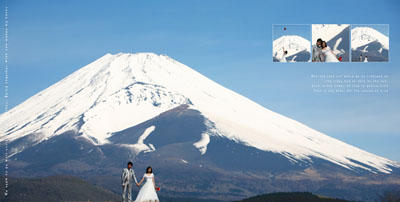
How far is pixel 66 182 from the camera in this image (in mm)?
89562

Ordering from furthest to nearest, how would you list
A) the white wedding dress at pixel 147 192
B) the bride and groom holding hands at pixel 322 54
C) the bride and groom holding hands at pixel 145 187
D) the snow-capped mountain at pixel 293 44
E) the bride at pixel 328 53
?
the snow-capped mountain at pixel 293 44, the bride and groom holding hands at pixel 322 54, the bride at pixel 328 53, the white wedding dress at pixel 147 192, the bride and groom holding hands at pixel 145 187

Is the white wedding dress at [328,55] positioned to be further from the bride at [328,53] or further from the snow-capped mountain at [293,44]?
the snow-capped mountain at [293,44]

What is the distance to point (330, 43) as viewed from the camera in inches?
1950

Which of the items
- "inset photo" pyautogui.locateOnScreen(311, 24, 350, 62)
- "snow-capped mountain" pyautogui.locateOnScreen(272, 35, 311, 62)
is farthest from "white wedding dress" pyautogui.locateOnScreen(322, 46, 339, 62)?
"snow-capped mountain" pyautogui.locateOnScreen(272, 35, 311, 62)

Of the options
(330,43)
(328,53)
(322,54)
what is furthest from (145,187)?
(330,43)

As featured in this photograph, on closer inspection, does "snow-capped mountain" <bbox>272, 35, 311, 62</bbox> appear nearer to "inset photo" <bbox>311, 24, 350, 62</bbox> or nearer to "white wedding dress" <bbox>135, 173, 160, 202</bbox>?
"inset photo" <bbox>311, 24, 350, 62</bbox>

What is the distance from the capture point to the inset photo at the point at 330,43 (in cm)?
3500

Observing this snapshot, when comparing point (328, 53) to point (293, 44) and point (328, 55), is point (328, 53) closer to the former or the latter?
point (328, 55)

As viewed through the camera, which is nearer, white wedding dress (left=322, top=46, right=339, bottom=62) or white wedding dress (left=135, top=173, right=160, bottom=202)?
white wedding dress (left=135, top=173, right=160, bottom=202)

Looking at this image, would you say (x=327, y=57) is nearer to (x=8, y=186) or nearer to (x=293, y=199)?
(x=293, y=199)

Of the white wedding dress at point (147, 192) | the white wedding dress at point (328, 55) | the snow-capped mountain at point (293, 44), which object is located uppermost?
the snow-capped mountain at point (293, 44)

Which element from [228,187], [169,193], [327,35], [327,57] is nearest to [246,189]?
[228,187]

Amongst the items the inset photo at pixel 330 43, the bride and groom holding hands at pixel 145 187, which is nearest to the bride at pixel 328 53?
the inset photo at pixel 330 43

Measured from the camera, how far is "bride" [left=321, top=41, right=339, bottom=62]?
114ft
